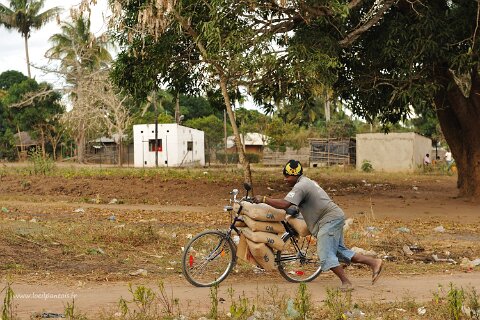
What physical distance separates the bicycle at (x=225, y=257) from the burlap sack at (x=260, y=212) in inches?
2.9

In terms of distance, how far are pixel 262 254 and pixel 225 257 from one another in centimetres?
43

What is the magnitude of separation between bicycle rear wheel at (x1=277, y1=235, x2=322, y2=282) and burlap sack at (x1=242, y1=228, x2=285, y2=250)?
16 cm

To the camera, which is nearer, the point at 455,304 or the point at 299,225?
the point at 455,304

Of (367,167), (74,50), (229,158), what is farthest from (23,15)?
(367,167)

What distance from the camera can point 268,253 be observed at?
295 inches

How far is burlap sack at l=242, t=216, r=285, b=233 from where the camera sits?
24.3ft

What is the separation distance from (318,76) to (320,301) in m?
10.1

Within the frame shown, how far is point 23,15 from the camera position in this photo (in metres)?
63.8

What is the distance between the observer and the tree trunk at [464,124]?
18.3 meters

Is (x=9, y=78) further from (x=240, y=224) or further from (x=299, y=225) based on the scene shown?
(x=299, y=225)

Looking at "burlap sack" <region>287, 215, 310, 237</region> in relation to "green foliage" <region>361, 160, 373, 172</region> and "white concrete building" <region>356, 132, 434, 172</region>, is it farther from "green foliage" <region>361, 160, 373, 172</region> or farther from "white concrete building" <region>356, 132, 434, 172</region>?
"green foliage" <region>361, 160, 373, 172</region>

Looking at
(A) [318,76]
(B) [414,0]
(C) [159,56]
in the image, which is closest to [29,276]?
(A) [318,76]

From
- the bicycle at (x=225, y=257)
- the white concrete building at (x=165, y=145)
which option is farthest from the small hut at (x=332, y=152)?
the bicycle at (x=225, y=257)

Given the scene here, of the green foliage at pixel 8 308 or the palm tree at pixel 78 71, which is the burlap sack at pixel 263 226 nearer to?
the green foliage at pixel 8 308
